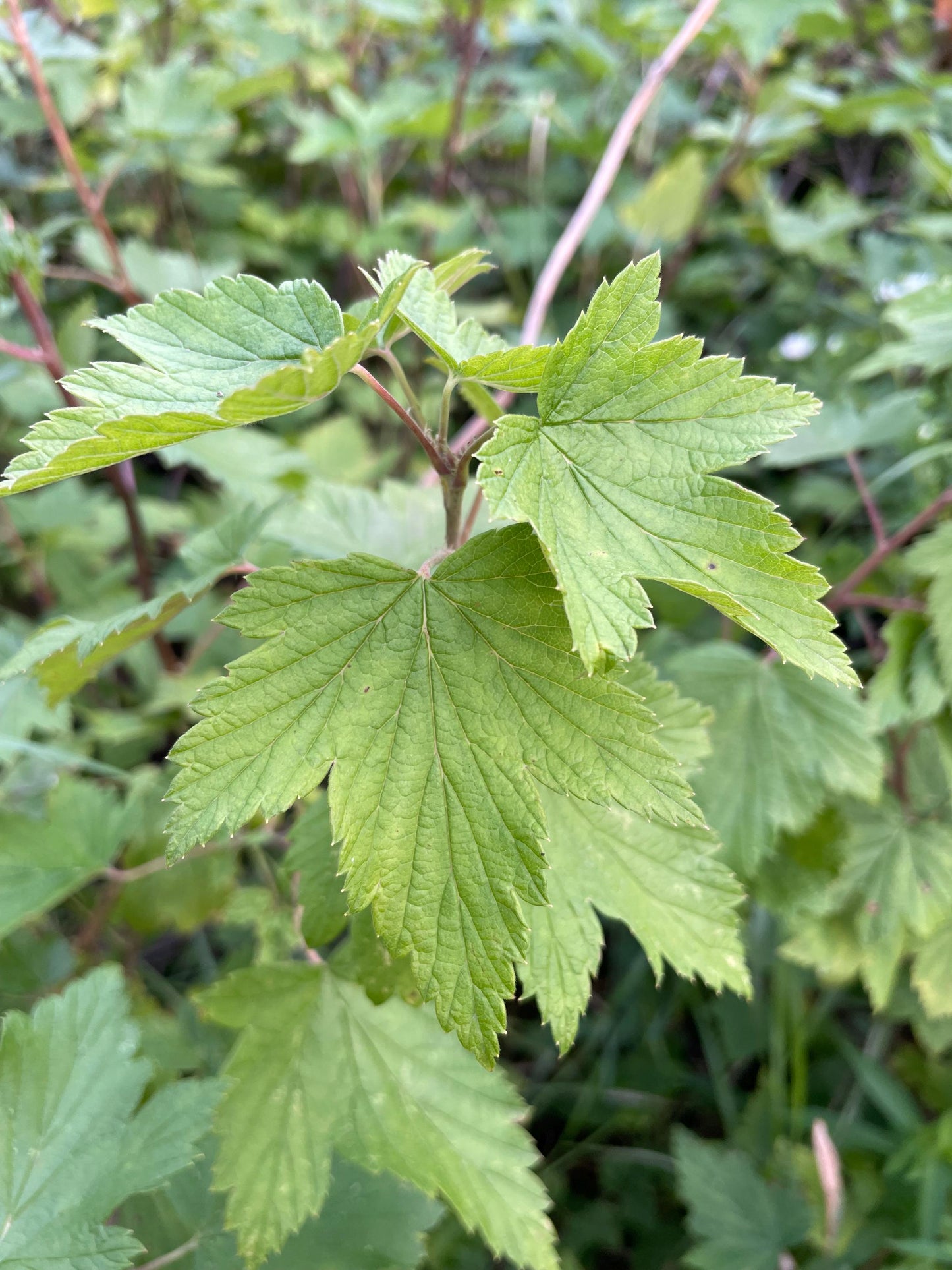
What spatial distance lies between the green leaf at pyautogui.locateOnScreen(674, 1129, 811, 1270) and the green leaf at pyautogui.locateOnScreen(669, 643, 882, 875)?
66 centimetres

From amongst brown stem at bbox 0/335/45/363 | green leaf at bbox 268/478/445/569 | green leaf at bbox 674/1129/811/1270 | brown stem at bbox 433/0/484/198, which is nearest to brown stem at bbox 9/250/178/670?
brown stem at bbox 0/335/45/363

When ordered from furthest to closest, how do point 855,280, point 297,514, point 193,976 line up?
1. point 855,280
2. point 193,976
3. point 297,514

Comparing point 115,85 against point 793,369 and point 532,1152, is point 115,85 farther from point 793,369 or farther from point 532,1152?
point 532,1152

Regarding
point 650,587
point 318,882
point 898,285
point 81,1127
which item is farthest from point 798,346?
point 81,1127

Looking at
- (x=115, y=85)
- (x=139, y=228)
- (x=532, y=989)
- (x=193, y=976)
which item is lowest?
(x=193, y=976)

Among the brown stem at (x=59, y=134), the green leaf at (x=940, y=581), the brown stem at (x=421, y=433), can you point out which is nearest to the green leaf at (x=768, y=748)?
the green leaf at (x=940, y=581)

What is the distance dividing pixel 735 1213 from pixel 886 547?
1.10 metres

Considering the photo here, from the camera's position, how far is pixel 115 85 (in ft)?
7.16

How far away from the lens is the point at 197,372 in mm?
637

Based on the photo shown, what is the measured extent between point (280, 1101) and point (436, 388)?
1.87 m

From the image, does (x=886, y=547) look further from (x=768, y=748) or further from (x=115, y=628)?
(x=115, y=628)

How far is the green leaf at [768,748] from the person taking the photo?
3.43ft

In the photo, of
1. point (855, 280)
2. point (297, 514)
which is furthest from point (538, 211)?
point (297, 514)

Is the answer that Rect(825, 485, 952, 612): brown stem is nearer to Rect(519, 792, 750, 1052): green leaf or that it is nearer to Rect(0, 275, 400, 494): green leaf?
Rect(519, 792, 750, 1052): green leaf
